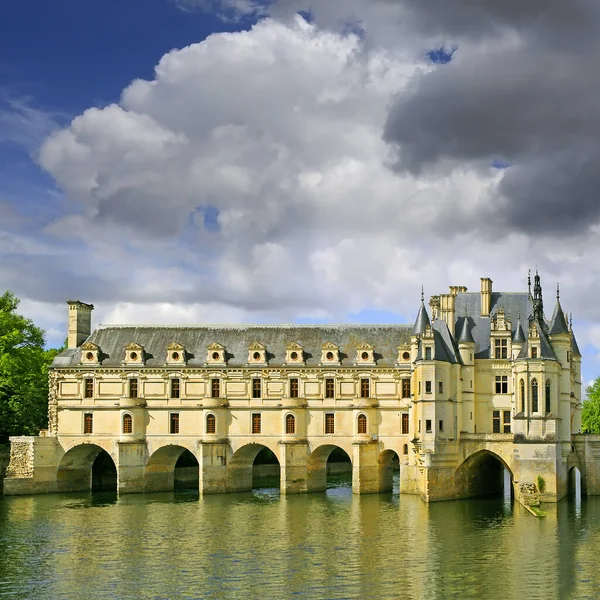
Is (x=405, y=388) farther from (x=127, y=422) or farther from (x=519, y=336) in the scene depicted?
(x=127, y=422)

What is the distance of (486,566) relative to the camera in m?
39.5

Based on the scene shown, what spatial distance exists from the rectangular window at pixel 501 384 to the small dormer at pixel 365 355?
9104mm

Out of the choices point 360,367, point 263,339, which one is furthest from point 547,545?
point 263,339

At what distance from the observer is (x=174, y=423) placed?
69.5 metres

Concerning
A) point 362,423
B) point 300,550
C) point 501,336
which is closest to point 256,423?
point 362,423

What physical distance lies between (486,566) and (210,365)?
3430 centimetres

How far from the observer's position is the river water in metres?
36.1

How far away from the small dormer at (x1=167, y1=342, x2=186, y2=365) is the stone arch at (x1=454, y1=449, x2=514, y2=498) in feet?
72.7

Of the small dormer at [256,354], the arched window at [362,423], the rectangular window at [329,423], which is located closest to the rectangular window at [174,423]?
the small dormer at [256,354]

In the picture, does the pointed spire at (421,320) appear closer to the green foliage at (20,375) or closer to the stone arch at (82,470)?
the stone arch at (82,470)

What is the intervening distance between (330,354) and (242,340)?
7087mm

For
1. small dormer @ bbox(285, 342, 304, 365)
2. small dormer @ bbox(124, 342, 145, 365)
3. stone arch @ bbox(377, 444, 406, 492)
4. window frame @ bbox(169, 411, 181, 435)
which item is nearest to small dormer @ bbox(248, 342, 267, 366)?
small dormer @ bbox(285, 342, 304, 365)

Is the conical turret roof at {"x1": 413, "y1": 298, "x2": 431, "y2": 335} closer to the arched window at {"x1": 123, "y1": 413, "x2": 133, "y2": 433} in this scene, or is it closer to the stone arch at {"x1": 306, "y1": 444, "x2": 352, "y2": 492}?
the stone arch at {"x1": 306, "y1": 444, "x2": 352, "y2": 492}

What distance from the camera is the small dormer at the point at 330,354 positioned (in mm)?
69125
